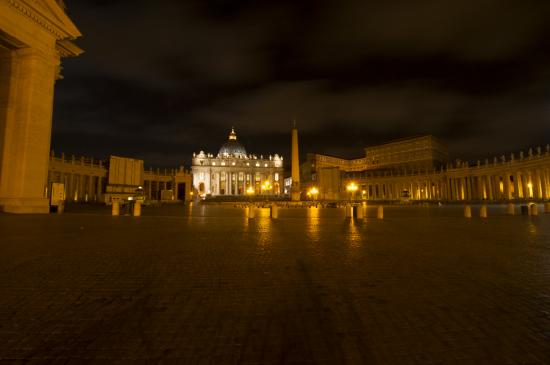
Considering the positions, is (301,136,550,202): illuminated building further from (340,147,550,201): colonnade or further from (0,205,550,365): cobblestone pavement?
(0,205,550,365): cobblestone pavement

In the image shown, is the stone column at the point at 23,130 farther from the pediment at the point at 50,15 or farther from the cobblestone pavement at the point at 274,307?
the cobblestone pavement at the point at 274,307

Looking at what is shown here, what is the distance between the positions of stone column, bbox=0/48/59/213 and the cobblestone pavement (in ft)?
42.6

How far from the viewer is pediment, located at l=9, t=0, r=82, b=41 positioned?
16.8m

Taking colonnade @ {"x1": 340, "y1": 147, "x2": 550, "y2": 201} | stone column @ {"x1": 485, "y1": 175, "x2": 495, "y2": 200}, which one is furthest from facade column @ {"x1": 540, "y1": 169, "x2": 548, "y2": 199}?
stone column @ {"x1": 485, "y1": 175, "x2": 495, "y2": 200}

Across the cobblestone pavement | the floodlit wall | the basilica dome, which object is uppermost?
the basilica dome

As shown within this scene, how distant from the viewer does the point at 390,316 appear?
363 cm

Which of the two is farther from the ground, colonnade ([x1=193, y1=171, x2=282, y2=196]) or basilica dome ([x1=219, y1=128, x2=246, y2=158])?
basilica dome ([x1=219, y1=128, x2=246, y2=158])

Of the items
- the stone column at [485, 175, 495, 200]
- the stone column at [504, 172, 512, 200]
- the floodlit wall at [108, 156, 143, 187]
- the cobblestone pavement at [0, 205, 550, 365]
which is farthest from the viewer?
the stone column at [485, 175, 495, 200]

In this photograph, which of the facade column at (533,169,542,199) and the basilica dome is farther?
the basilica dome

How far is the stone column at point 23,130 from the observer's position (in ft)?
55.5

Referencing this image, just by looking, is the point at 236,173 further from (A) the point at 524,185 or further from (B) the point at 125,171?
(A) the point at 524,185

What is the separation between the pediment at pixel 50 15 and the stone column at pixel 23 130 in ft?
6.15

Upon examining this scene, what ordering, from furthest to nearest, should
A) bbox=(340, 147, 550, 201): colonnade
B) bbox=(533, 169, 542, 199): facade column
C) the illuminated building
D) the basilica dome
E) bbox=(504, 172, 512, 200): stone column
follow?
the basilica dome, bbox=(504, 172, 512, 200): stone column, the illuminated building, bbox=(340, 147, 550, 201): colonnade, bbox=(533, 169, 542, 199): facade column

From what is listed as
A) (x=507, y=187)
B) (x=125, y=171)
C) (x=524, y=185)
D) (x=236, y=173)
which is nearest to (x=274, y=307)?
(x=125, y=171)
